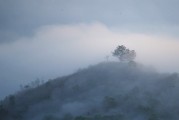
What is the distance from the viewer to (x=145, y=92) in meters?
166

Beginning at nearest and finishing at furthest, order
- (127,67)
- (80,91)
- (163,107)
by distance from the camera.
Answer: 1. (163,107)
2. (80,91)
3. (127,67)

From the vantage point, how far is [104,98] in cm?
16475

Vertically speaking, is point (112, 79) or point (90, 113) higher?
point (112, 79)

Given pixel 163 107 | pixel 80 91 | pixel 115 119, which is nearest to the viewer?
pixel 115 119

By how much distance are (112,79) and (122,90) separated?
649 inches

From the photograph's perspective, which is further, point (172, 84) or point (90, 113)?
point (172, 84)

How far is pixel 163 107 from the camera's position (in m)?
153

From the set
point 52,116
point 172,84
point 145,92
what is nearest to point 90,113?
point 52,116

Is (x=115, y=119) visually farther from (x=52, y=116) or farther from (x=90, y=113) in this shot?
(x=52, y=116)

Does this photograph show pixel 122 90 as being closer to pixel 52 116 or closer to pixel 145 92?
pixel 145 92

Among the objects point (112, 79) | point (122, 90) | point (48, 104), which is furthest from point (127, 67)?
point (48, 104)

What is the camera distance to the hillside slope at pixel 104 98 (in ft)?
496

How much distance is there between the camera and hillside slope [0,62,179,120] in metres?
151

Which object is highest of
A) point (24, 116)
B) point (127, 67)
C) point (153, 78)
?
point (127, 67)
